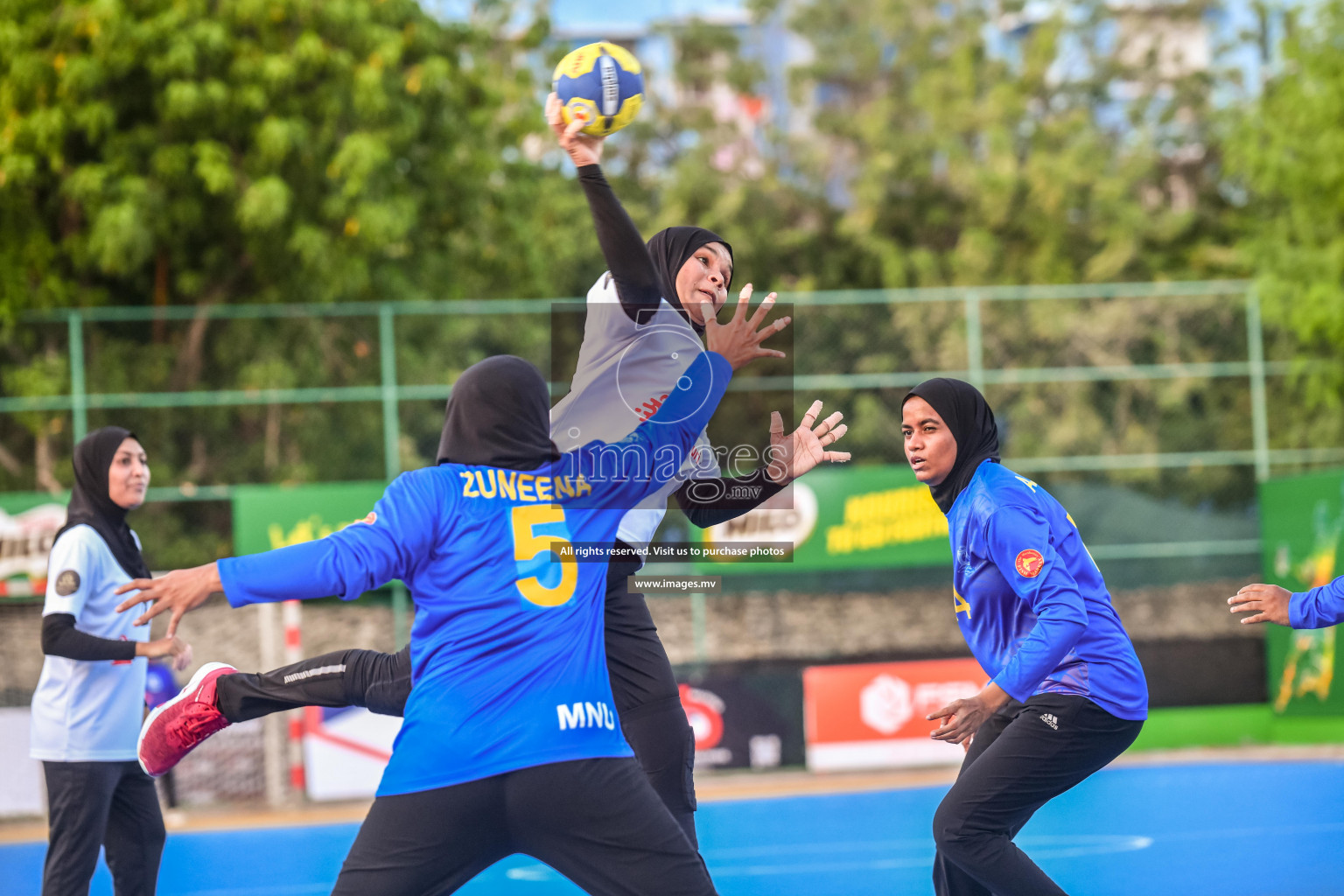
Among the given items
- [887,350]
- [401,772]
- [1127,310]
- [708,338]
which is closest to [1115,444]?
[1127,310]

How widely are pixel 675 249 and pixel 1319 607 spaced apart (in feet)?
8.40

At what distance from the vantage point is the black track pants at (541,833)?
3.08 m

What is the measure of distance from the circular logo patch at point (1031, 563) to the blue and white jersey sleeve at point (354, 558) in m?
1.90

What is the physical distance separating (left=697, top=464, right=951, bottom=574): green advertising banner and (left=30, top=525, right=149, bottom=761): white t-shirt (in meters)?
6.48

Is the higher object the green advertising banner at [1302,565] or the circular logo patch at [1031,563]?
the circular logo patch at [1031,563]

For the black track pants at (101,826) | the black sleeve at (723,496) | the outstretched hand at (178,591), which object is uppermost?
the black sleeve at (723,496)

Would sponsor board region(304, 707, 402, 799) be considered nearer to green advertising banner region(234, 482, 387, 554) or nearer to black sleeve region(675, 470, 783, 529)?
green advertising banner region(234, 482, 387, 554)

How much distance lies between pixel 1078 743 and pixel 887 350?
9.19 meters

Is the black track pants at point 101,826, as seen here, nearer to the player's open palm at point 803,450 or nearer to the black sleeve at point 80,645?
the black sleeve at point 80,645

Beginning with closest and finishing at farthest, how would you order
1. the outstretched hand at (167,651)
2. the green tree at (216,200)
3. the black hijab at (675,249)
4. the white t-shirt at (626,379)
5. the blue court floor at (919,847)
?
the white t-shirt at (626,379) < the black hijab at (675,249) < the outstretched hand at (167,651) < the blue court floor at (919,847) < the green tree at (216,200)

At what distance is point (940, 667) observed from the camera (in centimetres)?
1122

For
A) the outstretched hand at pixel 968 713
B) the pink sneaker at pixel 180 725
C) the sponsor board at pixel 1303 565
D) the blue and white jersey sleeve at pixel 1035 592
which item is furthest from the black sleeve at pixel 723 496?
the sponsor board at pixel 1303 565

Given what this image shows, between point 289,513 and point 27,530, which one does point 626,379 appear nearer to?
point 289,513

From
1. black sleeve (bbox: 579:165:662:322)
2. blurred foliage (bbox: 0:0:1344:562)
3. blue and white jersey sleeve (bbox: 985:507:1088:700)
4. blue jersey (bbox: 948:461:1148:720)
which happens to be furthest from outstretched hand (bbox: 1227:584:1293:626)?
blurred foliage (bbox: 0:0:1344:562)
